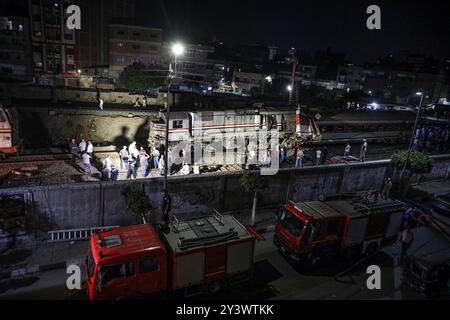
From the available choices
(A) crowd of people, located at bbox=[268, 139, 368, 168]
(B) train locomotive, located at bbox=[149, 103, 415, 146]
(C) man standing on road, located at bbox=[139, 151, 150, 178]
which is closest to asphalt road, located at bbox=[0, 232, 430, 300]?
(C) man standing on road, located at bbox=[139, 151, 150, 178]

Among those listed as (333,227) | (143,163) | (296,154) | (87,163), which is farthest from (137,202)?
(296,154)

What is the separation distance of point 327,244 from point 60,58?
170 feet

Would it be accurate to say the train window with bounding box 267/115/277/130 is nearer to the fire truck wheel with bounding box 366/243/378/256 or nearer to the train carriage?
the train carriage

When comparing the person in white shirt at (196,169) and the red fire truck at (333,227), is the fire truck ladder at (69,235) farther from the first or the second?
the person in white shirt at (196,169)

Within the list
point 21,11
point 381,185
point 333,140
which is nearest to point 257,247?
point 381,185

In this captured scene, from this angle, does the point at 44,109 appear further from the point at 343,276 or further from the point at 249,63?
the point at 249,63

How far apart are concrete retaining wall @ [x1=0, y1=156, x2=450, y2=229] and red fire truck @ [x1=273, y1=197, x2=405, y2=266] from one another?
4496 millimetres

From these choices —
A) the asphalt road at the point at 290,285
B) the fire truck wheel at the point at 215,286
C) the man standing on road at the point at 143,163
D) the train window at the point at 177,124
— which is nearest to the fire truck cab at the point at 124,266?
the fire truck wheel at the point at 215,286

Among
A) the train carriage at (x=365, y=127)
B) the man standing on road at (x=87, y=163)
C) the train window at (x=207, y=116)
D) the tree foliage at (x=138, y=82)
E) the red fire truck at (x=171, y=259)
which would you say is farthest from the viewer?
the tree foliage at (x=138, y=82)

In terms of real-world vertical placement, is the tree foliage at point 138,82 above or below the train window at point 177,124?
above

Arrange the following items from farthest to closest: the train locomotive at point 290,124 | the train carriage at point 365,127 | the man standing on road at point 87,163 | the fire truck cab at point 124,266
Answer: the train carriage at point 365,127
the train locomotive at point 290,124
the man standing on road at point 87,163
the fire truck cab at point 124,266

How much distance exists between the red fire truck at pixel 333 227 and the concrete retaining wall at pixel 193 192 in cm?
450

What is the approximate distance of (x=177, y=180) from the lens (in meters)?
16.0

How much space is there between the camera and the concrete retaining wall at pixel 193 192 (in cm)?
1406
